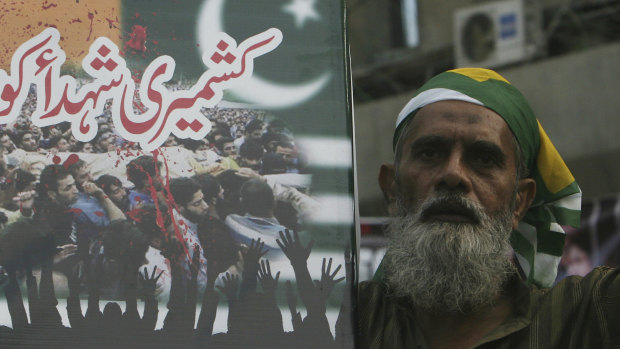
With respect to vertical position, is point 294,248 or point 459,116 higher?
point 459,116

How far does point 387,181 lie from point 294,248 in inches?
26.0

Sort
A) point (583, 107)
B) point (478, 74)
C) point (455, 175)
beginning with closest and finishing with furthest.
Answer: point (455, 175)
point (478, 74)
point (583, 107)

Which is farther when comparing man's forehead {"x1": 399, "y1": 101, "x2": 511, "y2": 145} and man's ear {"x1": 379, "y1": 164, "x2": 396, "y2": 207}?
man's ear {"x1": 379, "y1": 164, "x2": 396, "y2": 207}

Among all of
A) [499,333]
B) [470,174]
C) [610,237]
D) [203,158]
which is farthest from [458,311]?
[610,237]

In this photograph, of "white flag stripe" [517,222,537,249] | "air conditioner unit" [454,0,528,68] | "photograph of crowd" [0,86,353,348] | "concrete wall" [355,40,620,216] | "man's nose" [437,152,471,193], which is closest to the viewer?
"photograph of crowd" [0,86,353,348]

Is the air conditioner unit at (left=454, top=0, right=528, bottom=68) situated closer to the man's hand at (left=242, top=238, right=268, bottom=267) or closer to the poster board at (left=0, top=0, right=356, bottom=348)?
the poster board at (left=0, top=0, right=356, bottom=348)

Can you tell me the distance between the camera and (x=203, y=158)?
4.96 feet

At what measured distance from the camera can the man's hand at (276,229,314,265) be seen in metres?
1.49

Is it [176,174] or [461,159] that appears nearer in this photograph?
[176,174]

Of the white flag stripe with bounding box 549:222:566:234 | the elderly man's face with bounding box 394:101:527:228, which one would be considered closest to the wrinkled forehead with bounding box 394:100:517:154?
the elderly man's face with bounding box 394:101:527:228

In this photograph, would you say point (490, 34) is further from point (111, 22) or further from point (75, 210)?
point (75, 210)

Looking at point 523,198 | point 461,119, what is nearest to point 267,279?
point 461,119

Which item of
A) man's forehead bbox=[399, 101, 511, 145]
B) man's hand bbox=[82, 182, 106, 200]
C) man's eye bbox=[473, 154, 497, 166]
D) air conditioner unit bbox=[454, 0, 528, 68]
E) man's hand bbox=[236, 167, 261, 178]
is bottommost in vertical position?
man's eye bbox=[473, 154, 497, 166]

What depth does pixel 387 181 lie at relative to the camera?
2119 millimetres
